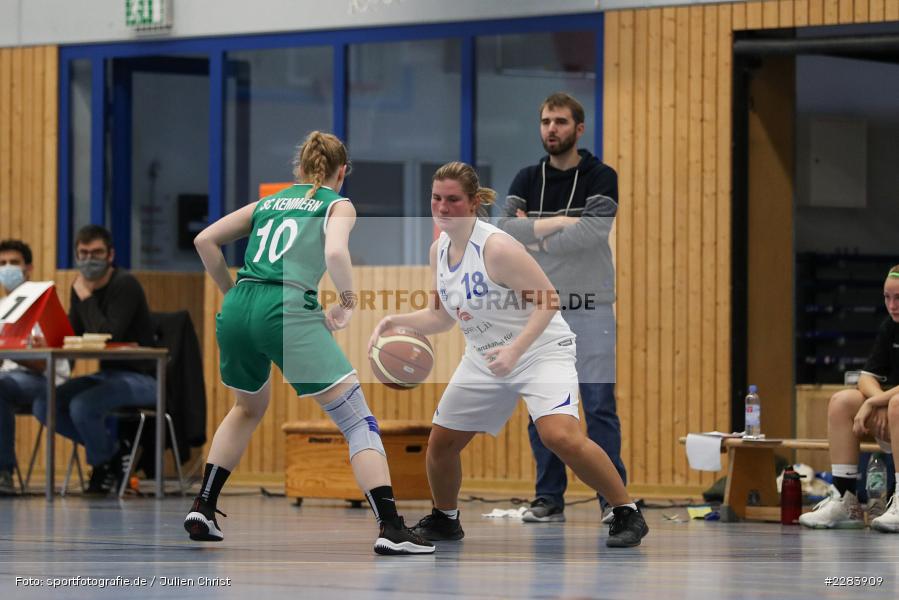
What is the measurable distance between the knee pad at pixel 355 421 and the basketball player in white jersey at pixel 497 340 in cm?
44

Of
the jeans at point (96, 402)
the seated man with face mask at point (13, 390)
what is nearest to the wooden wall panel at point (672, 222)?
the jeans at point (96, 402)

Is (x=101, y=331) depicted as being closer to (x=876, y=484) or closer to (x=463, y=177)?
(x=463, y=177)

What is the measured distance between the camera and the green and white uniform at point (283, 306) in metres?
5.88

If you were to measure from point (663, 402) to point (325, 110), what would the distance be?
7.83 meters

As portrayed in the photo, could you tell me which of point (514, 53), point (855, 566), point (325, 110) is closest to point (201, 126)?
point (325, 110)

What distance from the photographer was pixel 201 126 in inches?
699

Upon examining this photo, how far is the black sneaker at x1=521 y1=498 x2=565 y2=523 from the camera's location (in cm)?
803

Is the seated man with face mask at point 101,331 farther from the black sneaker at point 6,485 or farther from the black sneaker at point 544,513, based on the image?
→ the black sneaker at point 544,513

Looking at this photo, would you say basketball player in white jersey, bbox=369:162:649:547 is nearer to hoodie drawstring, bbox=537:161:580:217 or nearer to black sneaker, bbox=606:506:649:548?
black sneaker, bbox=606:506:649:548

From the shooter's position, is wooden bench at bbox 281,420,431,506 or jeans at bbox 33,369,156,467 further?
jeans at bbox 33,369,156,467

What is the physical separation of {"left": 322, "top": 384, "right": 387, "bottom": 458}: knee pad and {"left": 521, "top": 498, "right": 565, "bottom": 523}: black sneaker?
2.33m

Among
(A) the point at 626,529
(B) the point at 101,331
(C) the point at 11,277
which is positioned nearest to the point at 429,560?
(A) the point at 626,529

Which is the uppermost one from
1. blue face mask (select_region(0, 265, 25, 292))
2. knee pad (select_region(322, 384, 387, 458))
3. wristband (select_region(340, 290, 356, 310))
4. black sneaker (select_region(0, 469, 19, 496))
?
blue face mask (select_region(0, 265, 25, 292))

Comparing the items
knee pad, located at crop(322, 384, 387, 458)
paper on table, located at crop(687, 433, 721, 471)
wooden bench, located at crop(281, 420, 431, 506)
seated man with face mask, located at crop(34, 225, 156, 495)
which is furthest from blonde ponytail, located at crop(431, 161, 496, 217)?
seated man with face mask, located at crop(34, 225, 156, 495)
